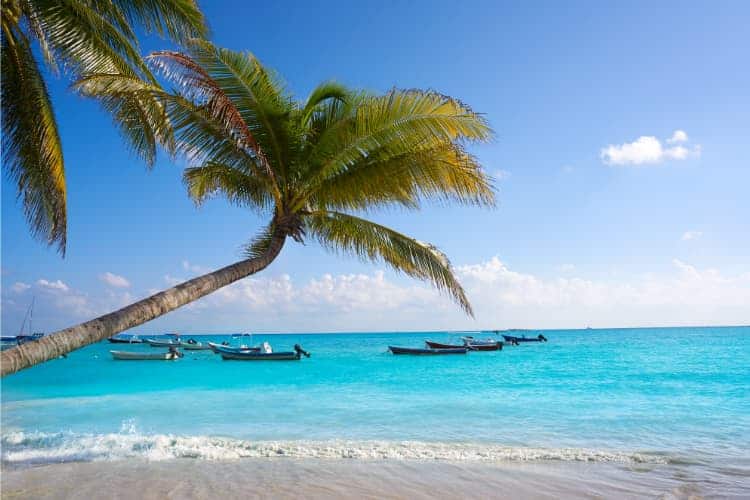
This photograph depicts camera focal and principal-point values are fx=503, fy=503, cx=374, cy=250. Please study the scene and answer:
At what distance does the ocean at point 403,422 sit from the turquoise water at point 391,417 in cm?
6

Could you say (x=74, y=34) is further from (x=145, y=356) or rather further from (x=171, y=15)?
(x=145, y=356)

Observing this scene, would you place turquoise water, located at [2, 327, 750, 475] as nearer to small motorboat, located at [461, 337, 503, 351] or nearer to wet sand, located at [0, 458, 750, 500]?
wet sand, located at [0, 458, 750, 500]

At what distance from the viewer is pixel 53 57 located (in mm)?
6504

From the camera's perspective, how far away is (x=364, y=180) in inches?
268

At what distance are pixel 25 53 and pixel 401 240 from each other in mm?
5312

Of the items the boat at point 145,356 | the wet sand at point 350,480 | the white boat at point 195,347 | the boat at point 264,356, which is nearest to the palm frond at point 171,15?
the wet sand at point 350,480

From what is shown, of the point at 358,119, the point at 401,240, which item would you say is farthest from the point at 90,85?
the point at 401,240

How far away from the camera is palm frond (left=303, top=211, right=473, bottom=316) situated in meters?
7.16

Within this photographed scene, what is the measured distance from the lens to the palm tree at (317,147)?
18.7 ft

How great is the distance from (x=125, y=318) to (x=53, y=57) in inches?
164

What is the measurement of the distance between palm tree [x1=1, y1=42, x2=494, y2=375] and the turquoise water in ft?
18.7

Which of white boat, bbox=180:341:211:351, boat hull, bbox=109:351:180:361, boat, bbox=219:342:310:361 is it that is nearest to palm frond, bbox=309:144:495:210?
boat, bbox=219:342:310:361

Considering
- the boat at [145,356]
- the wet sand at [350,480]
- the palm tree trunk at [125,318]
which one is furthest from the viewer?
the boat at [145,356]

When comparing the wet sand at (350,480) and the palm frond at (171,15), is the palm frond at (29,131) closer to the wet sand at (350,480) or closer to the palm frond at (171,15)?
the palm frond at (171,15)
